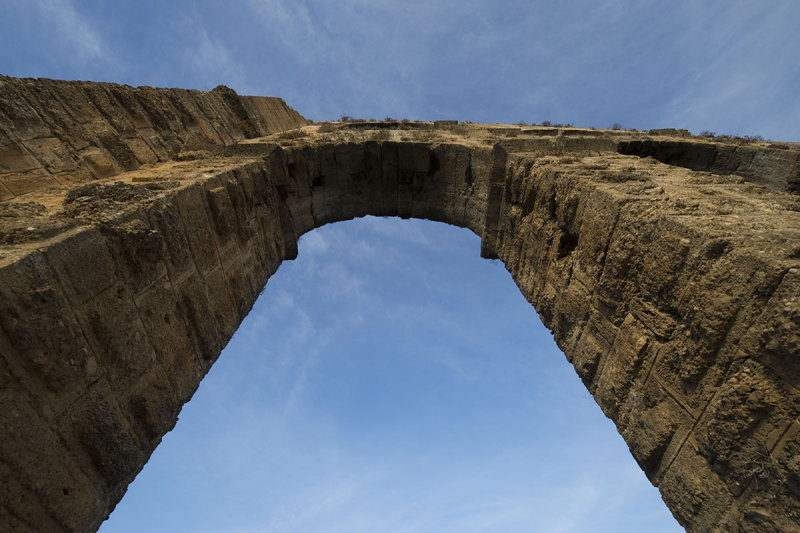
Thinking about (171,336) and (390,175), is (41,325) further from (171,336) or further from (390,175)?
(390,175)

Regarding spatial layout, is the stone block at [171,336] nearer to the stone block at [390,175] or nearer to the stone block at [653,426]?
the stone block at [653,426]

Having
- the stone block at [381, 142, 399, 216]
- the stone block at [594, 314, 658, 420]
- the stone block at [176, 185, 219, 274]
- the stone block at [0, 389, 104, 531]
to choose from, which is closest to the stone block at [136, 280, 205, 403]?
the stone block at [176, 185, 219, 274]

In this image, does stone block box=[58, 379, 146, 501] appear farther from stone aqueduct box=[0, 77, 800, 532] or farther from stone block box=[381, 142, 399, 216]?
stone block box=[381, 142, 399, 216]

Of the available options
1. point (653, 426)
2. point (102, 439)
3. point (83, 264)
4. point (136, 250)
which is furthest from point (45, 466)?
point (653, 426)

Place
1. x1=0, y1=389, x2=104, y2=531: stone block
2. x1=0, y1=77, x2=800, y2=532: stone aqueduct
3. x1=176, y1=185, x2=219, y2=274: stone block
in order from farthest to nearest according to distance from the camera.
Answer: x1=176, y1=185, x2=219, y2=274: stone block < x1=0, y1=77, x2=800, y2=532: stone aqueduct < x1=0, y1=389, x2=104, y2=531: stone block

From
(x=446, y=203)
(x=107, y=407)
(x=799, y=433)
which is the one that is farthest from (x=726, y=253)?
(x=446, y=203)

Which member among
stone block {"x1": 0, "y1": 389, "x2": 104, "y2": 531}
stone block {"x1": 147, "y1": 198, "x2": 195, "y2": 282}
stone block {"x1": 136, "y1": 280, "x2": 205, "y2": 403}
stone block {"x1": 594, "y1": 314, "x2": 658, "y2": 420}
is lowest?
stone block {"x1": 0, "y1": 389, "x2": 104, "y2": 531}

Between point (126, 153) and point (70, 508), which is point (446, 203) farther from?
point (70, 508)

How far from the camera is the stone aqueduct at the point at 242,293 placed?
2963 mm

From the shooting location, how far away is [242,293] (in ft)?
23.2

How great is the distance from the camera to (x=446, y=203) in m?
10.9

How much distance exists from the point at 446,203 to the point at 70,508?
31.3 ft

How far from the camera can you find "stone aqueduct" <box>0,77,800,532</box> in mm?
2963

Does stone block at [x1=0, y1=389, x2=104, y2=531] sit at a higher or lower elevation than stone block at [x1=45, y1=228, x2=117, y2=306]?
lower
